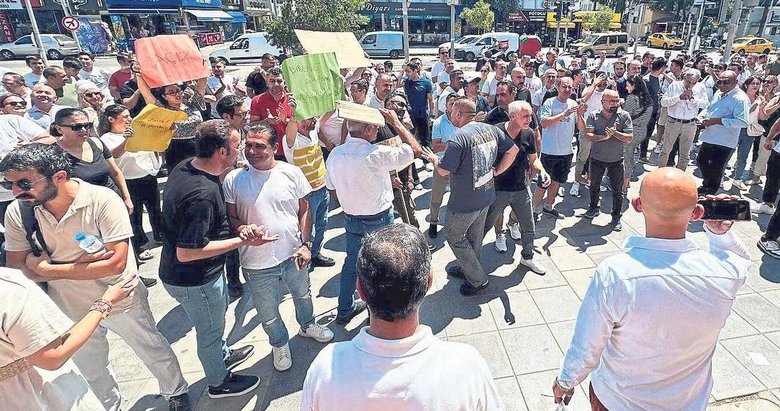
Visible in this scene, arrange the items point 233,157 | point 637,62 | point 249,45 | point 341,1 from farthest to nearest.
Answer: point 249,45 < point 341,1 < point 637,62 < point 233,157

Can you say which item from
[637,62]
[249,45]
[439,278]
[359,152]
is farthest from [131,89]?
[249,45]

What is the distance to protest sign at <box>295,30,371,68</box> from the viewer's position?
415 cm

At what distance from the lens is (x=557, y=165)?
581 cm

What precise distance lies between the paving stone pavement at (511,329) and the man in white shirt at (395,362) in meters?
1.89

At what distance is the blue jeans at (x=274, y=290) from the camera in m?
3.03

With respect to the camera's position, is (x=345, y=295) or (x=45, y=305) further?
(x=345, y=295)

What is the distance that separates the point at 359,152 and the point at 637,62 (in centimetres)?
712

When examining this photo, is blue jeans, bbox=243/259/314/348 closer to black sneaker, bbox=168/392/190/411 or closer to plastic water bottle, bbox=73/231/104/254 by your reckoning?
A: black sneaker, bbox=168/392/190/411

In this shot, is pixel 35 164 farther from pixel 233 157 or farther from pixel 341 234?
pixel 341 234

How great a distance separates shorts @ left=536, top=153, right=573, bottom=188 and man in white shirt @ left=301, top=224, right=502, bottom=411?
489 centimetres

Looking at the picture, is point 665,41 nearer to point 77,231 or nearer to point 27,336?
point 77,231

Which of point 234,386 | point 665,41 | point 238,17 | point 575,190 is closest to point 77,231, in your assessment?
point 234,386

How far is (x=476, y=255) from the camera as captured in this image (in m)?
4.26

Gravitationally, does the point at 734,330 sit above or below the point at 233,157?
below
